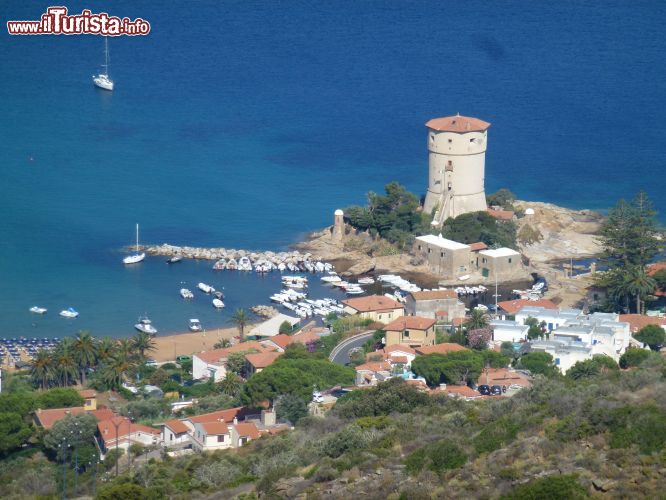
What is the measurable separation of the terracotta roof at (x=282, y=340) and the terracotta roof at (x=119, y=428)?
31.9ft

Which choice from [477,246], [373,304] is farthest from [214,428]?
[477,246]

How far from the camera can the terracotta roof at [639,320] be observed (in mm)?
50875

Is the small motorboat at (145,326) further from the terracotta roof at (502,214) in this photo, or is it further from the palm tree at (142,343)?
the terracotta roof at (502,214)

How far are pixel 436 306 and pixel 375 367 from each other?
30.3 feet

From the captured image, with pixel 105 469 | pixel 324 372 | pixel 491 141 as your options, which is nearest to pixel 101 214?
pixel 491 141

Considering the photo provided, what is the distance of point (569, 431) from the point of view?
28.7 metres

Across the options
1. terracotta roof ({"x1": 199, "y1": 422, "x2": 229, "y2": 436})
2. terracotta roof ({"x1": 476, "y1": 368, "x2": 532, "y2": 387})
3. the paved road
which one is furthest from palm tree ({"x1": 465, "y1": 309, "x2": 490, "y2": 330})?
terracotta roof ({"x1": 199, "y1": 422, "x2": 229, "y2": 436})

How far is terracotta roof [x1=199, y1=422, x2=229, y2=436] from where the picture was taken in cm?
4116

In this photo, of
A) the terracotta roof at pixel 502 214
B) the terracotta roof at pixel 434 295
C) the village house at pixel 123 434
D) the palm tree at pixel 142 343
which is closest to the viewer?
the village house at pixel 123 434

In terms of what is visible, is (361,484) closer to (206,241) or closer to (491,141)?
(206,241)

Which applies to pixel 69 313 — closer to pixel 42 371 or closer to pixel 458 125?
pixel 42 371

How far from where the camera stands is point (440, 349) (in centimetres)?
4938

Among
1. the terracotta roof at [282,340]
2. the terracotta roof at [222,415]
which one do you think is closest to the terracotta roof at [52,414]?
the terracotta roof at [222,415]

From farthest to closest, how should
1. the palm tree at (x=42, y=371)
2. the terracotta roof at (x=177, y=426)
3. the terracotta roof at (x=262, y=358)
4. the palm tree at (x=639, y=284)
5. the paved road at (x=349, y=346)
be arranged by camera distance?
1. the palm tree at (x=639, y=284)
2. the paved road at (x=349, y=346)
3. the palm tree at (x=42, y=371)
4. the terracotta roof at (x=262, y=358)
5. the terracotta roof at (x=177, y=426)
